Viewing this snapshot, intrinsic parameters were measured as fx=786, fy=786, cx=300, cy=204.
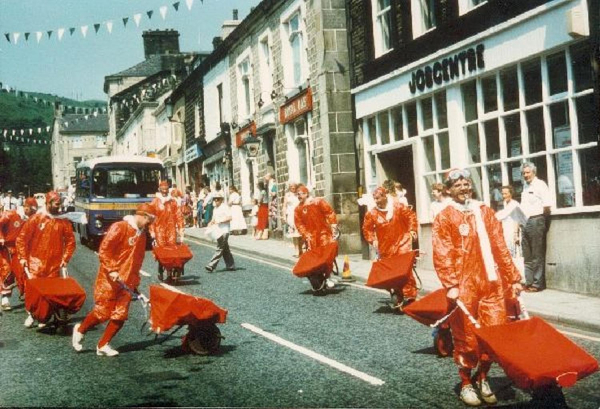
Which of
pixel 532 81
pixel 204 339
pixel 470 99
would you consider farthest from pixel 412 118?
pixel 204 339

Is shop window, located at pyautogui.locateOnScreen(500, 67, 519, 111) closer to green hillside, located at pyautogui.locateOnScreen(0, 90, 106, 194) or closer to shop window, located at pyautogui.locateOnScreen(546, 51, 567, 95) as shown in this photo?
shop window, located at pyautogui.locateOnScreen(546, 51, 567, 95)

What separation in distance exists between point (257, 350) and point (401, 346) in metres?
1.57

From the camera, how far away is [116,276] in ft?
27.6

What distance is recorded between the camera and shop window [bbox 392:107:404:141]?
59.1ft

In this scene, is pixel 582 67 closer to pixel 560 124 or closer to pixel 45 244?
pixel 560 124

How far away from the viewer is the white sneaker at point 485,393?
5948 mm

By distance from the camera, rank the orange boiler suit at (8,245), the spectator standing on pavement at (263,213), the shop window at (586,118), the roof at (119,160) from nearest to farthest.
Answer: the shop window at (586,118), the orange boiler suit at (8,245), the roof at (119,160), the spectator standing on pavement at (263,213)

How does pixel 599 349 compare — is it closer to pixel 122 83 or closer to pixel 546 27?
pixel 546 27

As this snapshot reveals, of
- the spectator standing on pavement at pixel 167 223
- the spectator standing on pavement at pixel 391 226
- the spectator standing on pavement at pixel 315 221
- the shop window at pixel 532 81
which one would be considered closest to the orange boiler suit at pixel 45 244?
the spectator standing on pavement at pixel 391 226

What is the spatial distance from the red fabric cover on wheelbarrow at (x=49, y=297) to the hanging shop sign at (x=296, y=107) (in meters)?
13.1

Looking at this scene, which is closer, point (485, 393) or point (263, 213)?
point (485, 393)

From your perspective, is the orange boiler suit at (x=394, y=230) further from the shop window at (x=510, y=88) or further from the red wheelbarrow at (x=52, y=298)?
the red wheelbarrow at (x=52, y=298)

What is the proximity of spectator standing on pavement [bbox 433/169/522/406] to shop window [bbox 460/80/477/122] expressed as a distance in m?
8.93

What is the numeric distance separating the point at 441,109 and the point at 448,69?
3.08 feet
